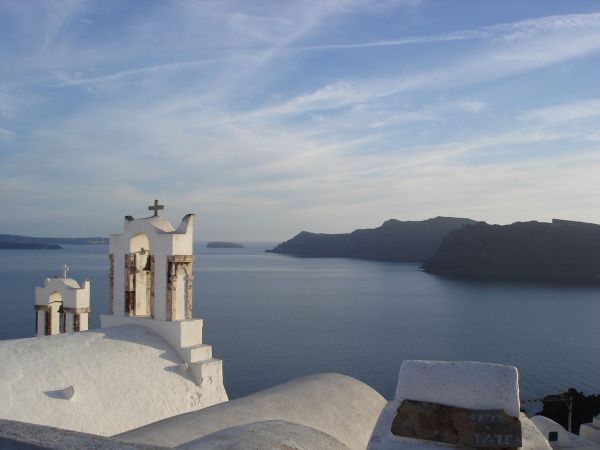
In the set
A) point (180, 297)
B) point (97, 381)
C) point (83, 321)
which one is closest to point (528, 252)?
point (83, 321)

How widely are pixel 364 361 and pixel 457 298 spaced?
34381 millimetres

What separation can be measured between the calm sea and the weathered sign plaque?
1072 inches

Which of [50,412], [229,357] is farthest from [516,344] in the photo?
[50,412]

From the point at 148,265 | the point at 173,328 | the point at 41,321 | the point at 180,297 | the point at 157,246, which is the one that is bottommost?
the point at 41,321

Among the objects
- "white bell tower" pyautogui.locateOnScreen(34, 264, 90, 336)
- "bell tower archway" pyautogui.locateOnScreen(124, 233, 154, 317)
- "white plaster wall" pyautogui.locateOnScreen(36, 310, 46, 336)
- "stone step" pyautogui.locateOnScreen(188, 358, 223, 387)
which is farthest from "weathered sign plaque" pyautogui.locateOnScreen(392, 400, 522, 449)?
"white plaster wall" pyautogui.locateOnScreen(36, 310, 46, 336)

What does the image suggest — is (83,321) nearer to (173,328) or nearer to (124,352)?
(173,328)

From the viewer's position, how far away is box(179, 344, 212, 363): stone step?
819 cm

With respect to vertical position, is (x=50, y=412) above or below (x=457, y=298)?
above

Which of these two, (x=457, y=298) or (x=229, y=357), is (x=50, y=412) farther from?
(x=457, y=298)

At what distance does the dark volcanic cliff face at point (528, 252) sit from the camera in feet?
307

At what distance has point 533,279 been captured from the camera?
298 ft

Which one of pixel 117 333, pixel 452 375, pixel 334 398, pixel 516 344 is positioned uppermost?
pixel 452 375

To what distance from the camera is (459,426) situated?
8.12 ft

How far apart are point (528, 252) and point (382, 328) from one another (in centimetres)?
5723
